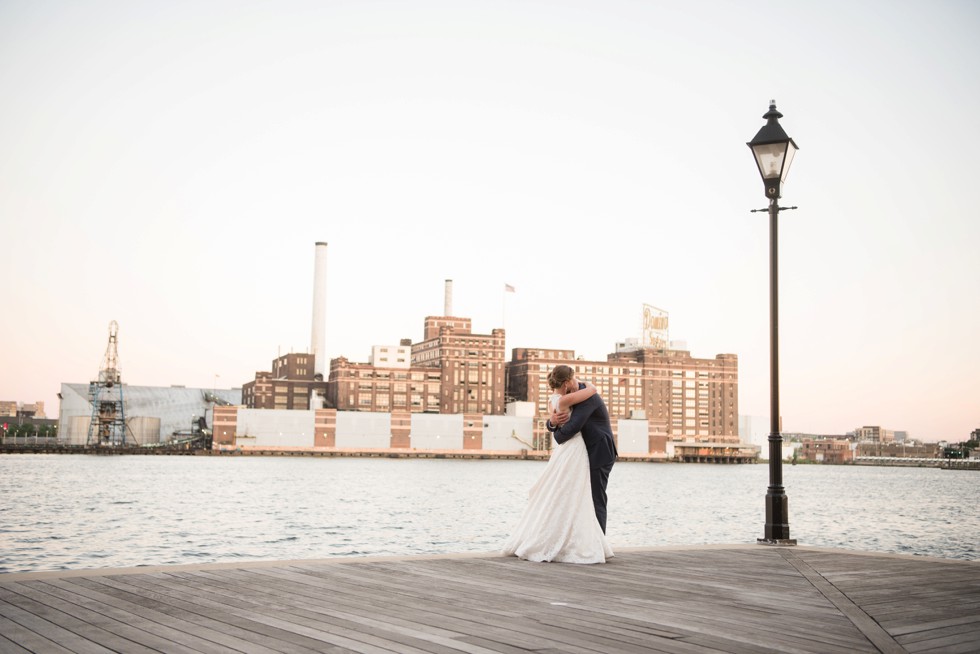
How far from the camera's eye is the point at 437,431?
157m

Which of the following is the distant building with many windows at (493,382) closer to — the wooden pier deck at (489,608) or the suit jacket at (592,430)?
the suit jacket at (592,430)

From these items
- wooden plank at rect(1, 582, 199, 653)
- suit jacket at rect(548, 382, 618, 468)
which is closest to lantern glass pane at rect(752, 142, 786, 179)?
suit jacket at rect(548, 382, 618, 468)

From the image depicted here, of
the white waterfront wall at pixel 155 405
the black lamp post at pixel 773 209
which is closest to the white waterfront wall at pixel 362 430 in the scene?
the white waterfront wall at pixel 155 405

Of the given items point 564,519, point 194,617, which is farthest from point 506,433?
point 194,617

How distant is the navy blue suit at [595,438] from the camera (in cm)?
975

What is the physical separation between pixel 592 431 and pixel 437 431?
148 m

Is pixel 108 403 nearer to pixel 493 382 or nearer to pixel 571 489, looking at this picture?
pixel 493 382

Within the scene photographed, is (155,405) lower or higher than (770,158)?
lower

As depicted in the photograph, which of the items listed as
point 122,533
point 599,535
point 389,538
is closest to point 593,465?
point 599,535

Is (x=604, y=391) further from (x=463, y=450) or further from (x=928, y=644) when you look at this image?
(x=928, y=644)

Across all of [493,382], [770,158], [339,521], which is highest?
[493,382]

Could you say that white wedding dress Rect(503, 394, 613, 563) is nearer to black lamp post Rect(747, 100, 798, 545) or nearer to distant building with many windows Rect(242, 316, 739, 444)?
black lamp post Rect(747, 100, 798, 545)

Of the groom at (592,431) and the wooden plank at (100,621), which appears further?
the groom at (592,431)

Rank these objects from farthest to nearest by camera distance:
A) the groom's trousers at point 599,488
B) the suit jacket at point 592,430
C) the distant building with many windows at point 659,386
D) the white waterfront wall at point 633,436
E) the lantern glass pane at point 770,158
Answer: the distant building with many windows at point 659,386 → the white waterfront wall at point 633,436 → the lantern glass pane at point 770,158 → the groom's trousers at point 599,488 → the suit jacket at point 592,430
